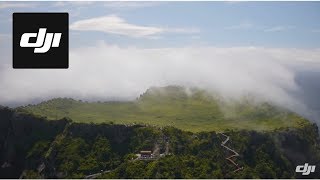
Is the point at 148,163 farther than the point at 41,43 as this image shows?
Yes

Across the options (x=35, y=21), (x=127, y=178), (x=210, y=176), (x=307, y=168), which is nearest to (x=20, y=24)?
(x=35, y=21)

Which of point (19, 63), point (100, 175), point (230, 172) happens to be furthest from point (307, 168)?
point (100, 175)

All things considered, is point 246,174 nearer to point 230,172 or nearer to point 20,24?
point 230,172

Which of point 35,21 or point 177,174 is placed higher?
point 35,21

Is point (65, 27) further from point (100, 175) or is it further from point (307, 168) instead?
point (100, 175)

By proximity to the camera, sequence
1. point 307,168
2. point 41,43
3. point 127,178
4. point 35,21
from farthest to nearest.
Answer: point 127,178 < point 307,168 < point 35,21 < point 41,43

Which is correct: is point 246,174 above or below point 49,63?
below

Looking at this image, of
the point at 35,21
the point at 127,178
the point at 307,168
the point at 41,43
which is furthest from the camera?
the point at 127,178

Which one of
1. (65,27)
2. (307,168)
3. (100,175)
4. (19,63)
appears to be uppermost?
(65,27)

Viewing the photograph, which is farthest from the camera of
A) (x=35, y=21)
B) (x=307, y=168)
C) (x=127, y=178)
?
(x=127, y=178)
